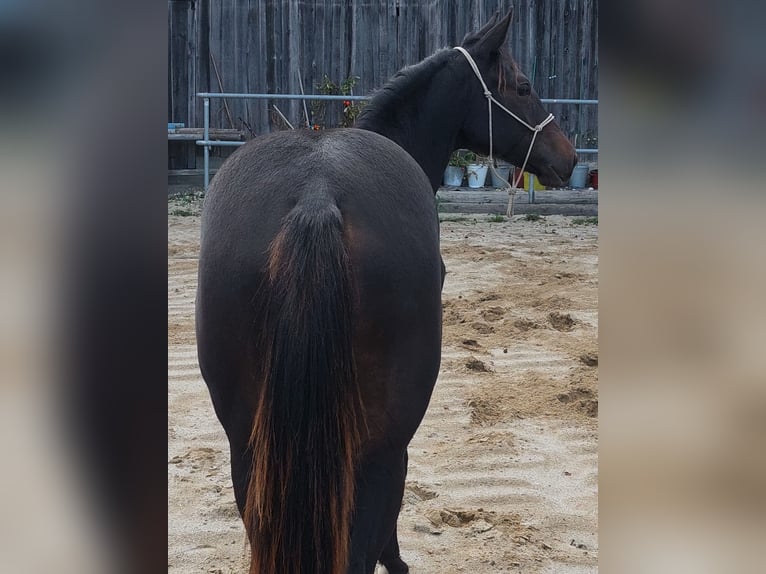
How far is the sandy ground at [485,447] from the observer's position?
2.86 meters

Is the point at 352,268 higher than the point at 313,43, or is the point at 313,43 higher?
the point at 313,43

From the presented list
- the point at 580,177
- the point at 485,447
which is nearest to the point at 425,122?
the point at 485,447

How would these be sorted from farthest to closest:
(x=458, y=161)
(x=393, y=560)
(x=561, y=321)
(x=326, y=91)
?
(x=326, y=91) → (x=458, y=161) → (x=561, y=321) → (x=393, y=560)

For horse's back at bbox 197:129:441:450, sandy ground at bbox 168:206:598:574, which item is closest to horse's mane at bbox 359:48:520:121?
horse's back at bbox 197:129:441:450

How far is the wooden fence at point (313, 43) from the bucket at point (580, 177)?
3.87 ft

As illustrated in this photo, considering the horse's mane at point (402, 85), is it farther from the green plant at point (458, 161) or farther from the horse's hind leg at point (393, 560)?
the green plant at point (458, 161)

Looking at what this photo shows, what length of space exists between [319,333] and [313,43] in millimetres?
11375

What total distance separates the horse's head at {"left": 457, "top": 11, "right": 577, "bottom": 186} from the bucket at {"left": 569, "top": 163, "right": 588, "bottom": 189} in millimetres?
7491

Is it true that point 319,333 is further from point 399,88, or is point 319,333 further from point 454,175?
point 454,175

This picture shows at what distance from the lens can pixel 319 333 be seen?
1.60m

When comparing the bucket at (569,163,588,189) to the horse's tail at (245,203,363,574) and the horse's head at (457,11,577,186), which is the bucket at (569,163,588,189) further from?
the horse's tail at (245,203,363,574)

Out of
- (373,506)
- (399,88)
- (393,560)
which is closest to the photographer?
(373,506)

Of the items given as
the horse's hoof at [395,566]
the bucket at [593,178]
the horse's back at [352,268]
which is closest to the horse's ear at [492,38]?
the horse's back at [352,268]
